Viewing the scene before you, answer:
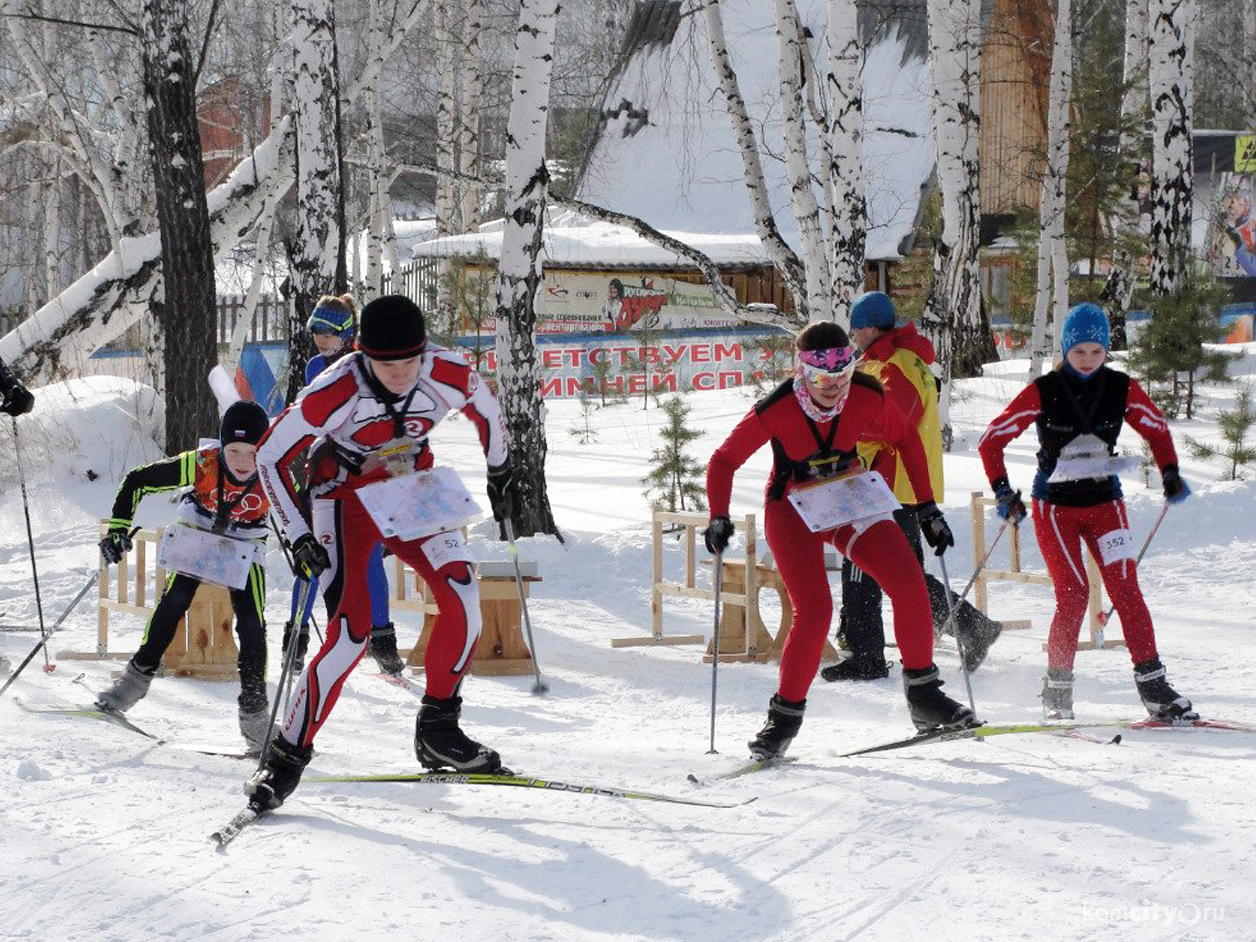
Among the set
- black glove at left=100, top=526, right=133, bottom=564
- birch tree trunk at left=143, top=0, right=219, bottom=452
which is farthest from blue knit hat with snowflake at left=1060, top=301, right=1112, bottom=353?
birch tree trunk at left=143, top=0, right=219, bottom=452

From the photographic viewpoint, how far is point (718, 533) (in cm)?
569

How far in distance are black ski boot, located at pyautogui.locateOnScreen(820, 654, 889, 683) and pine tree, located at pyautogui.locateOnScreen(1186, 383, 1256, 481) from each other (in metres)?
5.59

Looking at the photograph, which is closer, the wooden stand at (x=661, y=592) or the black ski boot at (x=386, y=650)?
the black ski boot at (x=386, y=650)

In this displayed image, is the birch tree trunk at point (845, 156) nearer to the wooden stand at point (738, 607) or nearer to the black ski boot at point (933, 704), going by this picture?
the wooden stand at point (738, 607)

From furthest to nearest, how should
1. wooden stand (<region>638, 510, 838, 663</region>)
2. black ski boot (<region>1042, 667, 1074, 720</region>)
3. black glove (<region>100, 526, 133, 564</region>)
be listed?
wooden stand (<region>638, 510, 838, 663</region>), black glove (<region>100, 526, 133, 564</region>), black ski boot (<region>1042, 667, 1074, 720</region>)

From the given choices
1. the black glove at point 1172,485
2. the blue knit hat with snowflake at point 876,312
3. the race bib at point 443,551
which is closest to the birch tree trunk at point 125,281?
the blue knit hat with snowflake at point 876,312

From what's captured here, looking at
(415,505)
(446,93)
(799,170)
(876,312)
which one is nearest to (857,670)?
(876,312)

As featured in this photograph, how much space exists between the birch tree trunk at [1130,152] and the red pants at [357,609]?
16110 millimetres

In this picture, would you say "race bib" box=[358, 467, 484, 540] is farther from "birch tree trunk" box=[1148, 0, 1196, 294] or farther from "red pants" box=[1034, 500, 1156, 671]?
"birch tree trunk" box=[1148, 0, 1196, 294]

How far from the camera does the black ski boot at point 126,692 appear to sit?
22.0ft

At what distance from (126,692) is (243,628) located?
0.60 meters

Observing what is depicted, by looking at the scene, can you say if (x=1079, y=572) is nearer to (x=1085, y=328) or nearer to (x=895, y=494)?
(x=1085, y=328)

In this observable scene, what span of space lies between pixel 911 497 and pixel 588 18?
41.7 m

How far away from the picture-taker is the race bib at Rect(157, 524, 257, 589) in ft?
21.7
